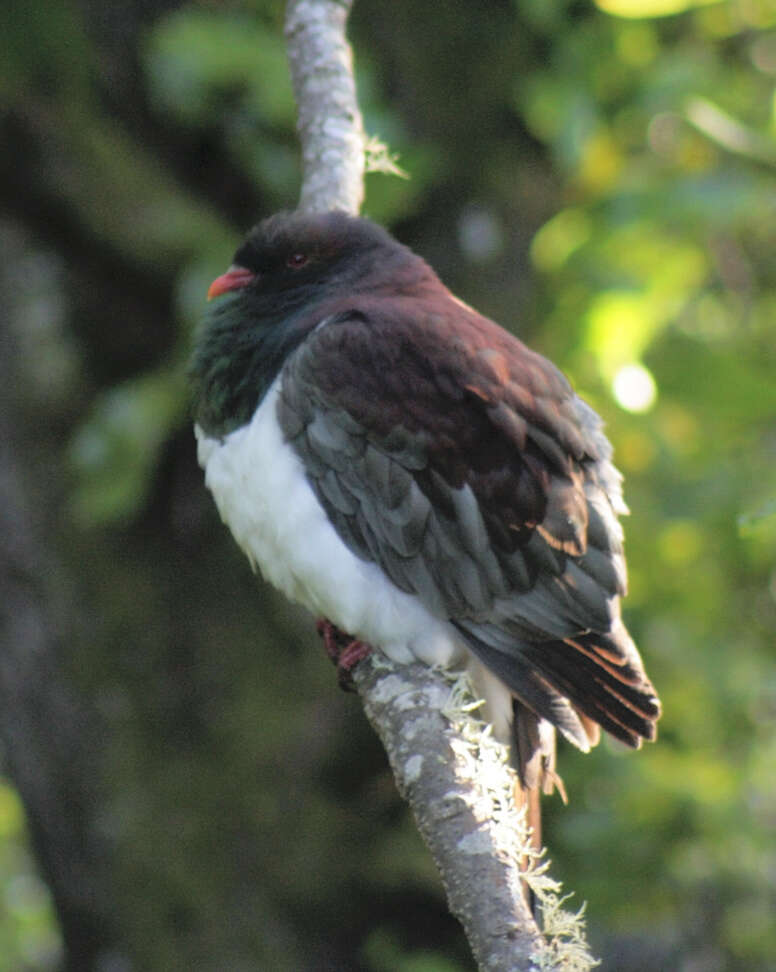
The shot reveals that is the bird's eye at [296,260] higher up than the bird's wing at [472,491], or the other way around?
the bird's eye at [296,260]

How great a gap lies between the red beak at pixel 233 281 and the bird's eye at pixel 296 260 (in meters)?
0.10

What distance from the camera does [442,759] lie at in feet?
7.02

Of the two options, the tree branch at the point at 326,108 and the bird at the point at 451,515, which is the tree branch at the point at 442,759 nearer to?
the tree branch at the point at 326,108

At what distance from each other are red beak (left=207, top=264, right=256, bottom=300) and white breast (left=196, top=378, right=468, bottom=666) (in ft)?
1.70

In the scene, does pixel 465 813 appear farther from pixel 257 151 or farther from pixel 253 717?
pixel 257 151

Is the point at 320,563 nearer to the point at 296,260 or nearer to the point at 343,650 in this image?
the point at 343,650

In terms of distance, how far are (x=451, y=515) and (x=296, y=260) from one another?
2.59ft

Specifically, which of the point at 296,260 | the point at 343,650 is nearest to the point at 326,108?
the point at 296,260

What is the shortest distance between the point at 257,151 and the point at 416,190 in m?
0.55

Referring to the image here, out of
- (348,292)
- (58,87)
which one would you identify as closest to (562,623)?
(348,292)

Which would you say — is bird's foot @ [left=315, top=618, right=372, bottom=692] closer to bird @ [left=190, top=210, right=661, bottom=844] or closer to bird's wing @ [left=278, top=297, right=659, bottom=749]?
bird @ [left=190, top=210, right=661, bottom=844]

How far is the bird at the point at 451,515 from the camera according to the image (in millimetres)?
2557

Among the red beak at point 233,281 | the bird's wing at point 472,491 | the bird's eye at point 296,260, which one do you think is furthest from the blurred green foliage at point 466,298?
the bird's wing at point 472,491

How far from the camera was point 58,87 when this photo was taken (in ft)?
13.9
